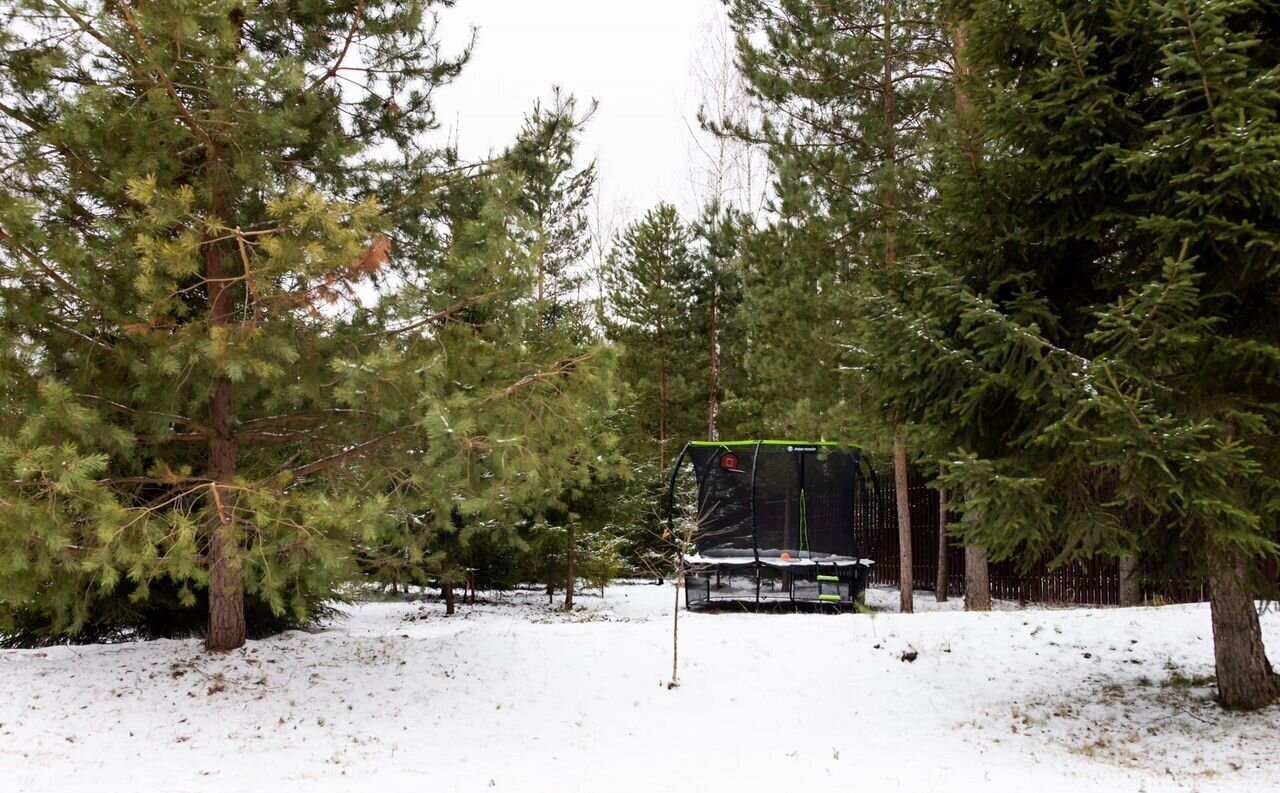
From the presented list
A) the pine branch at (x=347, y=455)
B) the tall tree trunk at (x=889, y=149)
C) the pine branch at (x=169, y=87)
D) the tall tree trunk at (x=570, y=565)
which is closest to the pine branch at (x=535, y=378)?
the pine branch at (x=347, y=455)

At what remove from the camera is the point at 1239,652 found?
5.80 m

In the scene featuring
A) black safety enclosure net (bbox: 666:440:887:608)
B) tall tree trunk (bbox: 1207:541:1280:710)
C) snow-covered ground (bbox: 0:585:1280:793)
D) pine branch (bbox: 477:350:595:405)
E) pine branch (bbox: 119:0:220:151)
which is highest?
pine branch (bbox: 119:0:220:151)

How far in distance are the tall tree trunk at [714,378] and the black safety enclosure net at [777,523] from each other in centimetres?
626

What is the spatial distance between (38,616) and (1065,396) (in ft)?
26.6

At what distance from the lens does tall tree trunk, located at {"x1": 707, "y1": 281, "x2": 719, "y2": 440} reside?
1902cm

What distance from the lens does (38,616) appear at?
7.53 metres

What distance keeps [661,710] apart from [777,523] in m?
5.81

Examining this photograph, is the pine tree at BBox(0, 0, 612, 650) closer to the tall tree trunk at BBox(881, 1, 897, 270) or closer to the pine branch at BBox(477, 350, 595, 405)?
the pine branch at BBox(477, 350, 595, 405)

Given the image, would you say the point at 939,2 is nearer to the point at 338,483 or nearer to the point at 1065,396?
the point at 1065,396

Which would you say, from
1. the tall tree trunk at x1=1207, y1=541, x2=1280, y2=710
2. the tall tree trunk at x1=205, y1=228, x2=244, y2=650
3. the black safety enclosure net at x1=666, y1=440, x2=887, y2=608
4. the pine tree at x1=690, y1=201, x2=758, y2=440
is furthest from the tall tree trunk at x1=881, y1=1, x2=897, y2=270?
the pine tree at x1=690, y1=201, x2=758, y2=440

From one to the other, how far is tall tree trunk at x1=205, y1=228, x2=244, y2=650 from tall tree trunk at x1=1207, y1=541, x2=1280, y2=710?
619cm

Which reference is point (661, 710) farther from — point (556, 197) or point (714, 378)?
point (714, 378)

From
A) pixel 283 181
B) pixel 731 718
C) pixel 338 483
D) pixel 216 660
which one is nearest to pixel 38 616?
pixel 216 660

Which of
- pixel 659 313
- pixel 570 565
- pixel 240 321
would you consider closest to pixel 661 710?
pixel 240 321
